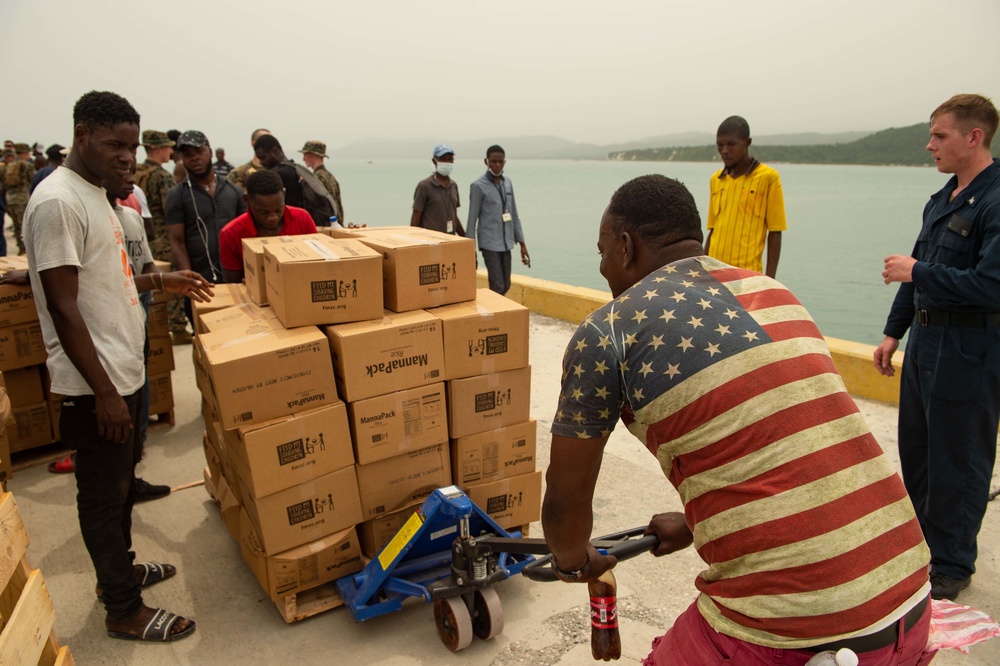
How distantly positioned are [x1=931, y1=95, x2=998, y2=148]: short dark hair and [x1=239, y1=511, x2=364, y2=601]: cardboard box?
3.27 metres

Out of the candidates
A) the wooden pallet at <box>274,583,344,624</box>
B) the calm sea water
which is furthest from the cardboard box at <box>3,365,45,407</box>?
the calm sea water

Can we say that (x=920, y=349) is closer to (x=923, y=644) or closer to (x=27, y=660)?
(x=923, y=644)

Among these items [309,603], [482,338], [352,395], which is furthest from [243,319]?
[309,603]

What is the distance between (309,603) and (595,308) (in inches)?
212

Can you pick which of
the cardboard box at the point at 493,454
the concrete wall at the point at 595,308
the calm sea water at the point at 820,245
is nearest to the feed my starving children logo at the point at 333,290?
the cardboard box at the point at 493,454

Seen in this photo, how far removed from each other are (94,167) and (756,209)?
403 cm

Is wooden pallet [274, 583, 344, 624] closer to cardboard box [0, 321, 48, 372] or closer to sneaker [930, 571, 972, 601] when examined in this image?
cardboard box [0, 321, 48, 372]

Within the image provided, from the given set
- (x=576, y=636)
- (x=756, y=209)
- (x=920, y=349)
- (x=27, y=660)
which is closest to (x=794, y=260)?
(x=756, y=209)

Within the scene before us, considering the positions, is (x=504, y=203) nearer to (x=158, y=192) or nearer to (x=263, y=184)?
(x=158, y=192)

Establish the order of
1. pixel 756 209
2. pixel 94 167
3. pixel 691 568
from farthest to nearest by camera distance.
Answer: pixel 756 209, pixel 691 568, pixel 94 167

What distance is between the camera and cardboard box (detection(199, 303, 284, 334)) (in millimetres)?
2863

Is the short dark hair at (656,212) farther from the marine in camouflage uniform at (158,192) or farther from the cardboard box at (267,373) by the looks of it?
the marine in camouflage uniform at (158,192)

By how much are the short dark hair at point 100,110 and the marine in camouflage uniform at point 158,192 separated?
4437 millimetres

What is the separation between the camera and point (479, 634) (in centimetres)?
271
